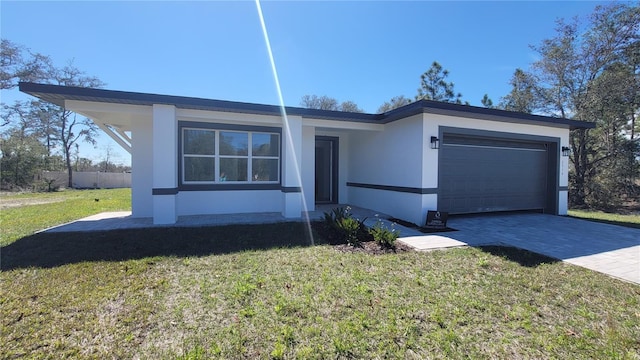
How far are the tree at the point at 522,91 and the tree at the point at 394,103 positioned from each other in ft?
36.0

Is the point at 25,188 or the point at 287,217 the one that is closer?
the point at 287,217

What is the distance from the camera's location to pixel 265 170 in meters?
8.42

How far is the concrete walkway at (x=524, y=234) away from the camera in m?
4.52

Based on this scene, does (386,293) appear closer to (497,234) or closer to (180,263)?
(180,263)

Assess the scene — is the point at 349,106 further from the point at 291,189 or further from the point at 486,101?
the point at 291,189

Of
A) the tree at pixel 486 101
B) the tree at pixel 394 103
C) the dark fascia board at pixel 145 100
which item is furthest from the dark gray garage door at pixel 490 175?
the tree at pixel 394 103

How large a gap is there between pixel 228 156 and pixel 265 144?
1.14m

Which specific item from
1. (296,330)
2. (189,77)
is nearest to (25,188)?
(189,77)

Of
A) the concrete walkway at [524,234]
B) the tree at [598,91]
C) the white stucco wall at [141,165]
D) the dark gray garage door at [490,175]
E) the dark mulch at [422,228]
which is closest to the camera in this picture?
the concrete walkway at [524,234]

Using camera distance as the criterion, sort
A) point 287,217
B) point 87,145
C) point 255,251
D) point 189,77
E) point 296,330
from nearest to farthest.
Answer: point 296,330 → point 255,251 → point 287,217 → point 189,77 → point 87,145

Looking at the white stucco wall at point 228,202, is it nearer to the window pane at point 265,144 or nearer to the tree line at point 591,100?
the window pane at point 265,144

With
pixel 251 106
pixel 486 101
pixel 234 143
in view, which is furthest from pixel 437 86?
pixel 251 106

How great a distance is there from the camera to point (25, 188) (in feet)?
55.7

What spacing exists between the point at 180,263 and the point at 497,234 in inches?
249
